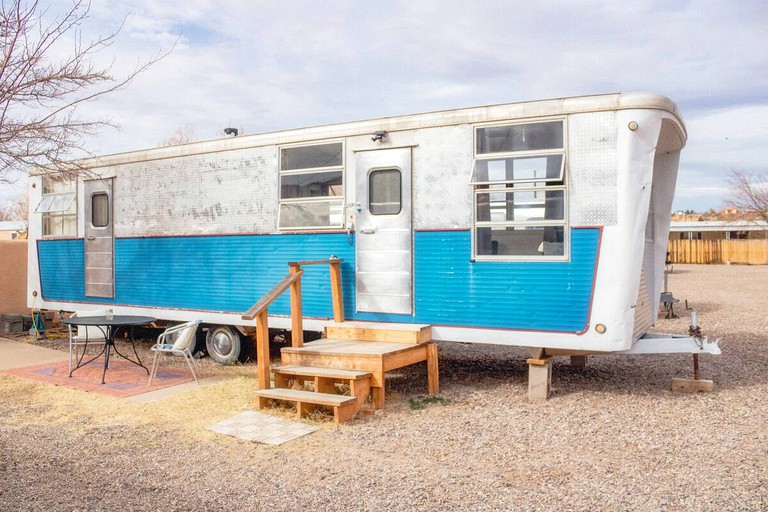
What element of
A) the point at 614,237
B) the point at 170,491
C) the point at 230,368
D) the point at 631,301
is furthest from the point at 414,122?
the point at 170,491

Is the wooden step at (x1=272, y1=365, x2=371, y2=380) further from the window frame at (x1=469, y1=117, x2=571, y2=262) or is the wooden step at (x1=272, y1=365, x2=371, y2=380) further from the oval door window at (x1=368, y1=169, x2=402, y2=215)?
the oval door window at (x1=368, y1=169, x2=402, y2=215)

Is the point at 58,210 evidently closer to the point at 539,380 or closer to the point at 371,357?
the point at 371,357

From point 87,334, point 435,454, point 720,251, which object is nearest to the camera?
point 435,454

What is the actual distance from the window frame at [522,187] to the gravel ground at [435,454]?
1426 mm

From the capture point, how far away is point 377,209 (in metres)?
7.18

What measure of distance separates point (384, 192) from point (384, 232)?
1.49 feet

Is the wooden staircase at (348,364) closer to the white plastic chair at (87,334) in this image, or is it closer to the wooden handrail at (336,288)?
the wooden handrail at (336,288)

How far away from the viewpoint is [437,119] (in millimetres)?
6777

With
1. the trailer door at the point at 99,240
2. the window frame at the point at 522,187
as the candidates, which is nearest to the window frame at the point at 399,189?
the window frame at the point at 522,187

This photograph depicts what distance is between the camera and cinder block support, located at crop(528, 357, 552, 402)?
6.32 m

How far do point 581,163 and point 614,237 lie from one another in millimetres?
757

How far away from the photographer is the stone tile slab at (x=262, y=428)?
206 inches

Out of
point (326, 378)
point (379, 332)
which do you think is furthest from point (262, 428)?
point (379, 332)

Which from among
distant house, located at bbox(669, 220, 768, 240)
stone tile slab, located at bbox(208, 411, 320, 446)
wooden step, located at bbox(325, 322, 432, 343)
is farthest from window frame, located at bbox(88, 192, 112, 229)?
distant house, located at bbox(669, 220, 768, 240)
